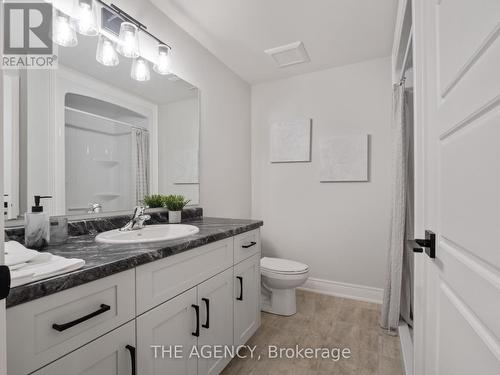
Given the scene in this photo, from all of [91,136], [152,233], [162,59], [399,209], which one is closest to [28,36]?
[91,136]

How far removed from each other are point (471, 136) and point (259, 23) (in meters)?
1.85

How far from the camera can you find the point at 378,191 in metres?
2.45

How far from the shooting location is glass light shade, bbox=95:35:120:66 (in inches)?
56.9

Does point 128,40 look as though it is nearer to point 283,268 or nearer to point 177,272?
point 177,272

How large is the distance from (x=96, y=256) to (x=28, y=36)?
1087 mm

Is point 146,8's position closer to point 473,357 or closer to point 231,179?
point 231,179

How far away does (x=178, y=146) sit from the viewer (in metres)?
2.01

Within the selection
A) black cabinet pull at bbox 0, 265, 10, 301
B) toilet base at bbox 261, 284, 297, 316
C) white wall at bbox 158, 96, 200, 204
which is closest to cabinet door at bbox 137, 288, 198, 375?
black cabinet pull at bbox 0, 265, 10, 301

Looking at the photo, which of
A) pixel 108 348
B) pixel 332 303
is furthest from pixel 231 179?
pixel 108 348

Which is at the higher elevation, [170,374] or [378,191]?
[378,191]

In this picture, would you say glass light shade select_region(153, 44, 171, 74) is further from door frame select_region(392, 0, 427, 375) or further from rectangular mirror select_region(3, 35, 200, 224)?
door frame select_region(392, 0, 427, 375)

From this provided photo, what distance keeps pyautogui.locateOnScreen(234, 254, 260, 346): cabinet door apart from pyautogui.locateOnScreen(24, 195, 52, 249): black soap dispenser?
964 mm

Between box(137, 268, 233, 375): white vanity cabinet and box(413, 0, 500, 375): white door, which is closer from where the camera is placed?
box(413, 0, 500, 375): white door

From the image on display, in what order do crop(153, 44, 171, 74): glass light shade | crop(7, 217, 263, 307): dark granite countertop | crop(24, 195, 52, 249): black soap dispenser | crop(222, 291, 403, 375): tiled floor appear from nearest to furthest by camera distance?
crop(7, 217, 263, 307): dark granite countertop < crop(24, 195, 52, 249): black soap dispenser < crop(222, 291, 403, 375): tiled floor < crop(153, 44, 171, 74): glass light shade
